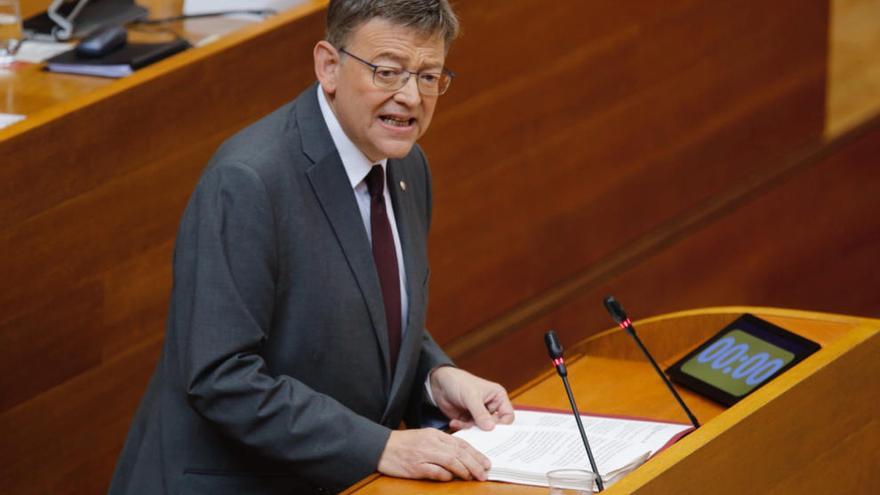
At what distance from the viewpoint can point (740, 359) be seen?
2.24 meters

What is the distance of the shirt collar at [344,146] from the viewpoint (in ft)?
6.83

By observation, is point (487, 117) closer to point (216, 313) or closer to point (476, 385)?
point (476, 385)

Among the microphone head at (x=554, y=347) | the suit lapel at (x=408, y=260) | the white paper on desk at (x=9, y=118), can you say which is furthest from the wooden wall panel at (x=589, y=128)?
the microphone head at (x=554, y=347)

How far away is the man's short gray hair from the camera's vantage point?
77.7 inches

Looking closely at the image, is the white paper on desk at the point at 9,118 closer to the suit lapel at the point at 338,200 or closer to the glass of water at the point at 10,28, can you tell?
the glass of water at the point at 10,28

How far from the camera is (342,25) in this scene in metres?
2.01

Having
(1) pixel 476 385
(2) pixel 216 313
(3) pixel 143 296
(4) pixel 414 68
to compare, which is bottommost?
(3) pixel 143 296

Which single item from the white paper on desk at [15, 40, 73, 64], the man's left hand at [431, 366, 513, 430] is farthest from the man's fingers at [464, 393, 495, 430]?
the white paper on desk at [15, 40, 73, 64]

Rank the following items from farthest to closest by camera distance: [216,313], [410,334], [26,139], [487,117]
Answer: [487,117] < [26,139] < [410,334] < [216,313]

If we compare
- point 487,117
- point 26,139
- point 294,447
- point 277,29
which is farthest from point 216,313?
point 487,117

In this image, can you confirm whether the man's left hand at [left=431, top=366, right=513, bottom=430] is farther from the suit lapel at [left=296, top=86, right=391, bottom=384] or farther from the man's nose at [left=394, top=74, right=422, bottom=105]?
the man's nose at [left=394, top=74, right=422, bottom=105]

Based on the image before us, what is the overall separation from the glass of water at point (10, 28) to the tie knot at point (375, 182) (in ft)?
3.58

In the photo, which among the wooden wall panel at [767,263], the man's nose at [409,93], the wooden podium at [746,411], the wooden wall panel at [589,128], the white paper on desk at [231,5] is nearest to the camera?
the wooden podium at [746,411]

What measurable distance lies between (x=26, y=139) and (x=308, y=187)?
708mm
